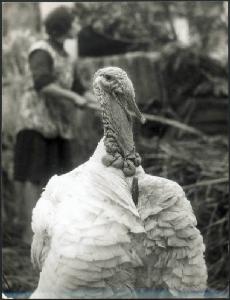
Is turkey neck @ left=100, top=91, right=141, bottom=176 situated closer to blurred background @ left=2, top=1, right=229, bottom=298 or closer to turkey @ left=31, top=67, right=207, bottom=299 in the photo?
turkey @ left=31, top=67, right=207, bottom=299

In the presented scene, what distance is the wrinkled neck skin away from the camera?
238cm

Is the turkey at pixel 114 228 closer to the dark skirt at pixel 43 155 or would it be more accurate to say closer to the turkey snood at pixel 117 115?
the turkey snood at pixel 117 115

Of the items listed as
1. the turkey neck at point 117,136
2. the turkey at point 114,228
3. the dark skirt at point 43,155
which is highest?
the turkey neck at point 117,136

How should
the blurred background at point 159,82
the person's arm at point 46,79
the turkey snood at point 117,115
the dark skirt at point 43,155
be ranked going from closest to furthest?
the turkey snood at point 117,115 < the person's arm at point 46,79 < the blurred background at point 159,82 < the dark skirt at point 43,155

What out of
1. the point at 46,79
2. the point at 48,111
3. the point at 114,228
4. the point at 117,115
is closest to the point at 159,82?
the point at 48,111

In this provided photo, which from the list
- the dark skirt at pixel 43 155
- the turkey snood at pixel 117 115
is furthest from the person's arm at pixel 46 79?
the turkey snood at pixel 117 115

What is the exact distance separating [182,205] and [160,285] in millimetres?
237

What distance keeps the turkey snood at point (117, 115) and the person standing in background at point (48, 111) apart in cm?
302

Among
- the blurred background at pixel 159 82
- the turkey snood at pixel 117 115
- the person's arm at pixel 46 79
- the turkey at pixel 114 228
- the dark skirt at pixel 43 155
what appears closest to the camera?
the turkey at pixel 114 228

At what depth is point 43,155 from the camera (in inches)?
229

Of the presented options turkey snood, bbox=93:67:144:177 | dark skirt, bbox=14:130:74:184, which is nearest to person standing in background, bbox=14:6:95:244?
dark skirt, bbox=14:130:74:184

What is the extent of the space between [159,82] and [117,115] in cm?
470

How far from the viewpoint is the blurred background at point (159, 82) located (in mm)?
5602

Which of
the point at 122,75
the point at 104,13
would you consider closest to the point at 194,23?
the point at 104,13
